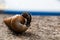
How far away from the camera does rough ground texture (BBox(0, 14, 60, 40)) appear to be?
2.16ft

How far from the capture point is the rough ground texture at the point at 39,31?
2.16 feet

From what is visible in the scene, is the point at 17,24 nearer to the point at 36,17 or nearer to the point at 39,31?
the point at 39,31

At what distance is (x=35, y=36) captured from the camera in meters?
0.67

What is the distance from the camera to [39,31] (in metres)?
0.71
